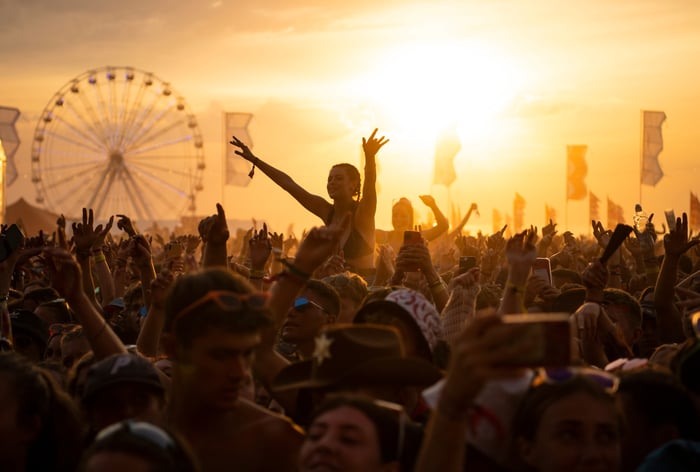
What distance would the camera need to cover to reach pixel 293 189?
9180 mm

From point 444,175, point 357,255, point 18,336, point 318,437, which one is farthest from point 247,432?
point 444,175

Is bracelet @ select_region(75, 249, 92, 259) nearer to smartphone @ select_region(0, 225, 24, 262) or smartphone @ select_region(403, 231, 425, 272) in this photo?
smartphone @ select_region(0, 225, 24, 262)

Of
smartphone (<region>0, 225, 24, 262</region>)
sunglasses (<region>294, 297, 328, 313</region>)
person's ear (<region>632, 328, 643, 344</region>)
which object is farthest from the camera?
person's ear (<region>632, 328, 643, 344</region>)

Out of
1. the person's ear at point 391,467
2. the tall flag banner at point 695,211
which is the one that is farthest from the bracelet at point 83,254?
the tall flag banner at point 695,211

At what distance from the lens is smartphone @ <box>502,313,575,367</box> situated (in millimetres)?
2803

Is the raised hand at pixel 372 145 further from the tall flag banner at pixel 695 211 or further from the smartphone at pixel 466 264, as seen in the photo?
the tall flag banner at pixel 695 211

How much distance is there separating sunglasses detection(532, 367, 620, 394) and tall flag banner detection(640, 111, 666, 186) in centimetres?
3665

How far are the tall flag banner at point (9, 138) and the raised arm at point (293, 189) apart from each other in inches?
1066

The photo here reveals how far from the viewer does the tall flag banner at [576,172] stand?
4384cm

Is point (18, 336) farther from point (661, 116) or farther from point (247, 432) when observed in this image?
point (661, 116)

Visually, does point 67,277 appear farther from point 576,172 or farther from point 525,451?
point 576,172

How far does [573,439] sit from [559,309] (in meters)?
3.84

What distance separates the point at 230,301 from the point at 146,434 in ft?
2.48

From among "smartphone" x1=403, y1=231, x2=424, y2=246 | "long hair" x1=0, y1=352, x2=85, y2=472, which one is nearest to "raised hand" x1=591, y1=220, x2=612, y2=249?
"smartphone" x1=403, y1=231, x2=424, y2=246
